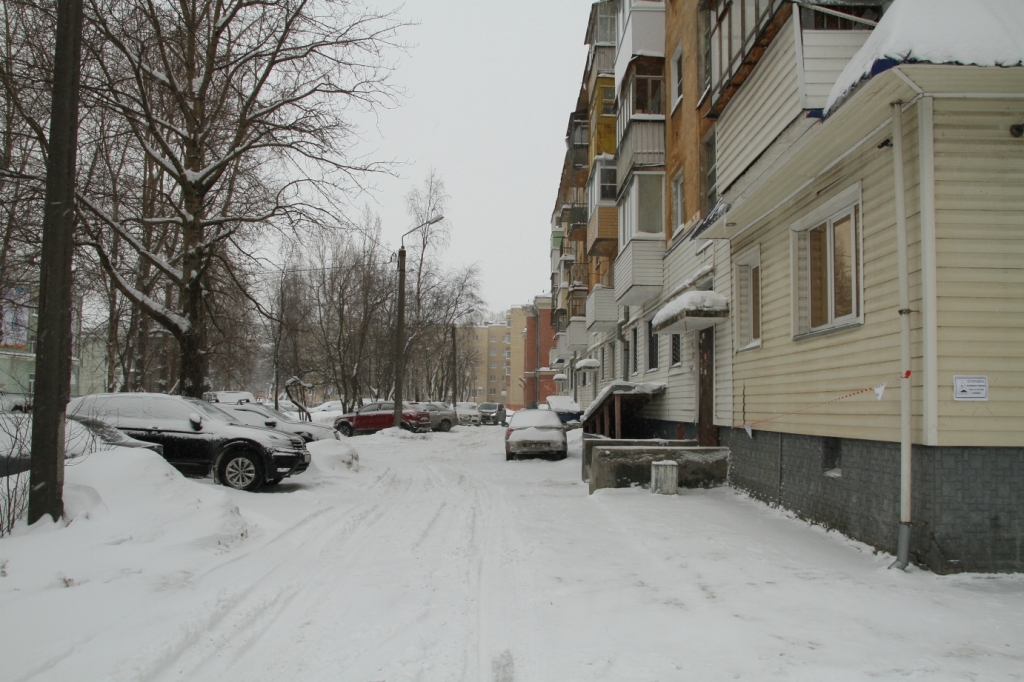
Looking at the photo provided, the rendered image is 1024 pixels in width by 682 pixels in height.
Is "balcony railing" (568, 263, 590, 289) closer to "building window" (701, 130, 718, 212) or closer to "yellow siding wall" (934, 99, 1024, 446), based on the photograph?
"building window" (701, 130, 718, 212)

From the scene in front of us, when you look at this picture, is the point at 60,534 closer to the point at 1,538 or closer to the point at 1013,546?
the point at 1,538

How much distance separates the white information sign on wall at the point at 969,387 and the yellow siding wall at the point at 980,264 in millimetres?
48

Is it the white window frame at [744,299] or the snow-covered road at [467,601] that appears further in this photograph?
the white window frame at [744,299]

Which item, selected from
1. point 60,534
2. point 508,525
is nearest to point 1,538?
point 60,534

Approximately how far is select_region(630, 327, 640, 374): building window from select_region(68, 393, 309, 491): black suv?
1031 centimetres

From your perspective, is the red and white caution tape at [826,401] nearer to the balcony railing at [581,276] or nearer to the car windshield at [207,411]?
the car windshield at [207,411]

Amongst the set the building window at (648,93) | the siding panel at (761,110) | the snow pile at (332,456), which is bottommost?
the snow pile at (332,456)

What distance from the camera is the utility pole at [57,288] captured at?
6191 mm

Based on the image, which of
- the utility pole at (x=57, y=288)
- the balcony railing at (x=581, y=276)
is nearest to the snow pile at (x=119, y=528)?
Answer: the utility pole at (x=57, y=288)

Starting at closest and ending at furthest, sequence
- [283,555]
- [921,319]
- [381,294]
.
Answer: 1. [921,319]
2. [283,555]
3. [381,294]

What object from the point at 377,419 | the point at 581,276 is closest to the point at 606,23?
the point at 581,276

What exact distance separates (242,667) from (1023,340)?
6.47m

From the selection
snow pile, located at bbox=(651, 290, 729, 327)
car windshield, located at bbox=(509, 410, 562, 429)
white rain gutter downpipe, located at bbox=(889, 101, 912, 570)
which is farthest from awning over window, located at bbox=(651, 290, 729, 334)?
car windshield, located at bbox=(509, 410, 562, 429)

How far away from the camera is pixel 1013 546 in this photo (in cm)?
614
